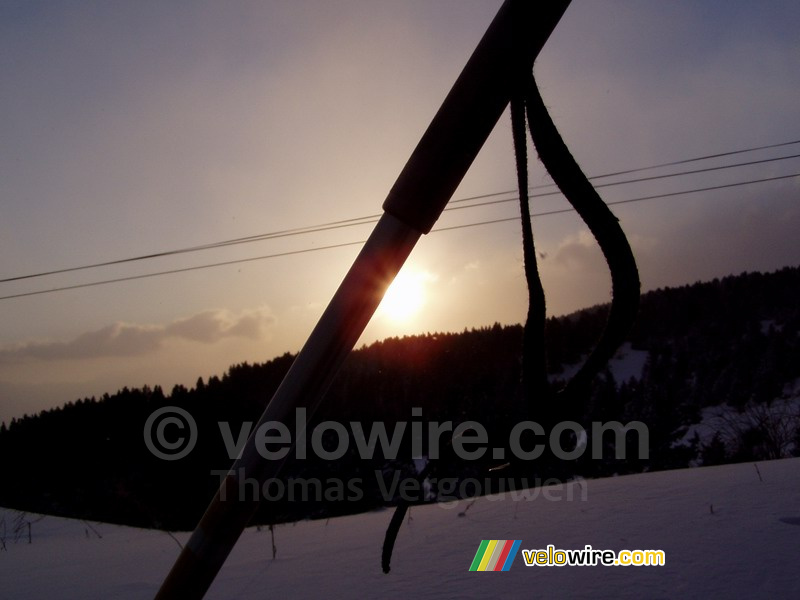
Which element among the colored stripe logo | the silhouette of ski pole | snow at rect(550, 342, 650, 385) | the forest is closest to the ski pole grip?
the silhouette of ski pole

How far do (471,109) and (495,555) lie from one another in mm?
2165

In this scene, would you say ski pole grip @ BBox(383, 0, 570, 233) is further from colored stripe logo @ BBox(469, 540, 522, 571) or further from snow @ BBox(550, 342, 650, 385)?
snow @ BBox(550, 342, 650, 385)

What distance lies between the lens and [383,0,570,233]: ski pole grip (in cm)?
54

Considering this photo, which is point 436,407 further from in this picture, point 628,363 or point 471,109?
point 471,109

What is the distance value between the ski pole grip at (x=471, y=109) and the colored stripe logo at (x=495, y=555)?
6.42 feet

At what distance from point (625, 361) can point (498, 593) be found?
13946 millimetres

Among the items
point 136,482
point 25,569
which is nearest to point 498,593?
point 25,569

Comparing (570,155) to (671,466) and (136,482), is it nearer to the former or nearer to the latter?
(671,466)

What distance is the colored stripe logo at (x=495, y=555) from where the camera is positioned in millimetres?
2266

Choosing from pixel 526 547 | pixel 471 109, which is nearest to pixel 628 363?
pixel 526 547

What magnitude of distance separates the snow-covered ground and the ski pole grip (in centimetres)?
166

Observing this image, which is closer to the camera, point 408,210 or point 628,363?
point 408,210

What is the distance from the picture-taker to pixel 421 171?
556 mm

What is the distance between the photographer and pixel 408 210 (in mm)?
551
